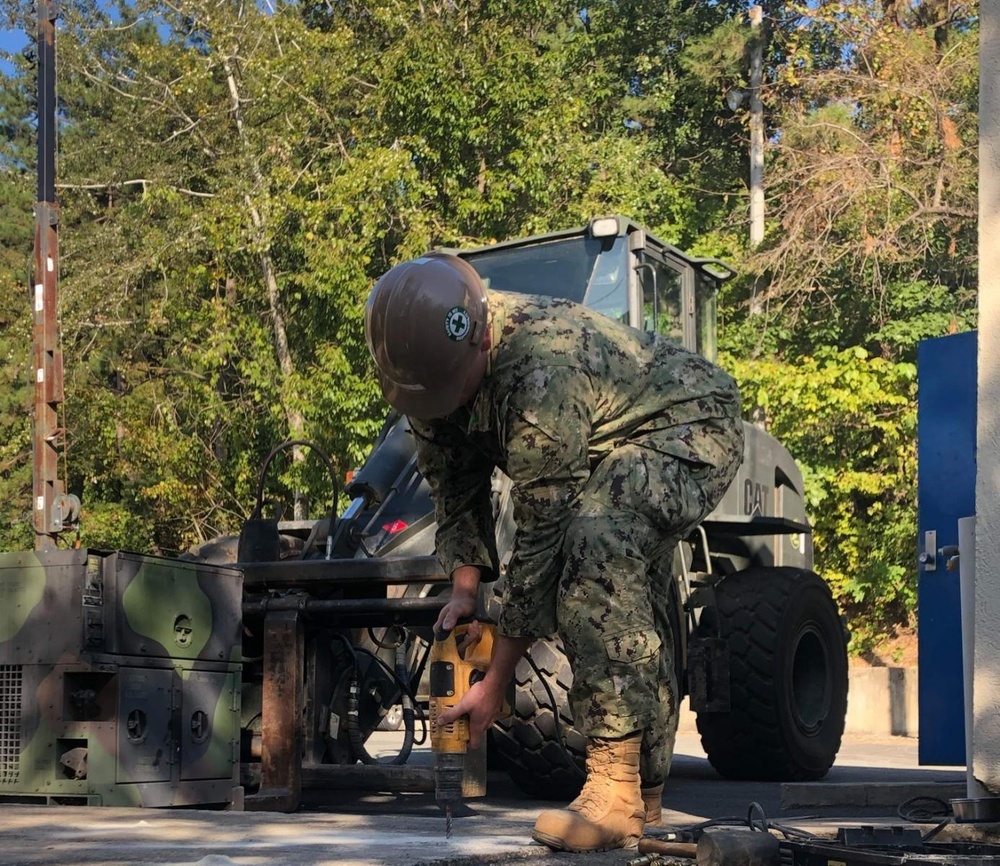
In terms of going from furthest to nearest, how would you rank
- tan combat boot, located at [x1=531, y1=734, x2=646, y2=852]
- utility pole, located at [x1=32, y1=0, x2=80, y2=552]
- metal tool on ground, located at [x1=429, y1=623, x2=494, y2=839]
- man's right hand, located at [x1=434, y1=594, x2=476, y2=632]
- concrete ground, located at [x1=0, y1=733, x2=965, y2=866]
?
utility pole, located at [x1=32, y1=0, x2=80, y2=552] < man's right hand, located at [x1=434, y1=594, x2=476, y2=632] < metal tool on ground, located at [x1=429, y1=623, x2=494, y2=839] < tan combat boot, located at [x1=531, y1=734, x2=646, y2=852] < concrete ground, located at [x1=0, y1=733, x2=965, y2=866]

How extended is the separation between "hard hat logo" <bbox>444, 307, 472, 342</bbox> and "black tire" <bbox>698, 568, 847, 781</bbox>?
4.49 m

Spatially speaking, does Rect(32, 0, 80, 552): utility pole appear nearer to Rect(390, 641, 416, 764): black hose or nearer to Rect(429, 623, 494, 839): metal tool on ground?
Rect(390, 641, 416, 764): black hose

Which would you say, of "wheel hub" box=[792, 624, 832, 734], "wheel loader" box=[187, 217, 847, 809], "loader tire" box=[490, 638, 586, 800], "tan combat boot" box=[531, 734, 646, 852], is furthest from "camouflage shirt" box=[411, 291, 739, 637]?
"wheel hub" box=[792, 624, 832, 734]

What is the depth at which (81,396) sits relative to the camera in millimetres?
29516

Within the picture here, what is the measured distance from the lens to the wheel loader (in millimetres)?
6344

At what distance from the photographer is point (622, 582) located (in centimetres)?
414

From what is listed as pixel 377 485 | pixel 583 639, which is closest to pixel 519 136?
pixel 377 485

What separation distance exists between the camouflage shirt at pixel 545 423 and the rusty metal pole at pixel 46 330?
40.1 ft

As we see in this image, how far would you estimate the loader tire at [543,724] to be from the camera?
6.30 meters

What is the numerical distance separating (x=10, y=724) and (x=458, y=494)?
88.7 inches

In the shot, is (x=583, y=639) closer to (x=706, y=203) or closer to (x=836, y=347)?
(x=836, y=347)

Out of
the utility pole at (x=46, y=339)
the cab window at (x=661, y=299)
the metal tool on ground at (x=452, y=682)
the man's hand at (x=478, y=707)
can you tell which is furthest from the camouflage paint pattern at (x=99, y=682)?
the utility pole at (x=46, y=339)

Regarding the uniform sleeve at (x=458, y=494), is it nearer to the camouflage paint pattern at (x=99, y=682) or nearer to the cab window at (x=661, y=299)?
the camouflage paint pattern at (x=99, y=682)

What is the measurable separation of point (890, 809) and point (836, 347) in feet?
60.7
